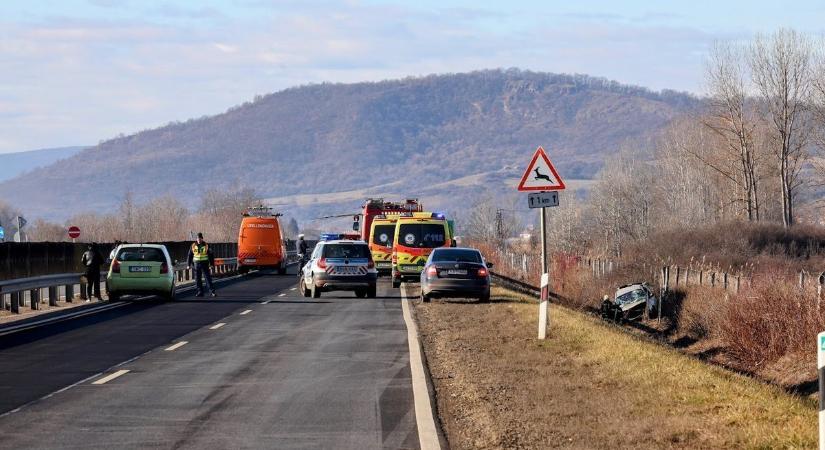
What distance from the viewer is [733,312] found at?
27.2 m

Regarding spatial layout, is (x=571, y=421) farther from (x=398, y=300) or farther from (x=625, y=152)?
(x=625, y=152)

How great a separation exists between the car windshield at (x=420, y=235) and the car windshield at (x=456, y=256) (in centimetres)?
863

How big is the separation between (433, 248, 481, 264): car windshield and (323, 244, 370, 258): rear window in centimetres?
366

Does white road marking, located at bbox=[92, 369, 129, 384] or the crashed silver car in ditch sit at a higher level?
white road marking, located at bbox=[92, 369, 129, 384]

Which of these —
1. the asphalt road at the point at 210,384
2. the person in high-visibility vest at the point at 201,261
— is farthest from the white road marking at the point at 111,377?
the person in high-visibility vest at the point at 201,261

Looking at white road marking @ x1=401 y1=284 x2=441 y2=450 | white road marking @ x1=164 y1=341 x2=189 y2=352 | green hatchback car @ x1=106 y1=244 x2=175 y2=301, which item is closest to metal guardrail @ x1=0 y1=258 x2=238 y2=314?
green hatchback car @ x1=106 y1=244 x2=175 y2=301

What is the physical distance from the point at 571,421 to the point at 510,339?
30.7ft

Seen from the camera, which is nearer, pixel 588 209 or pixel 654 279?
pixel 654 279

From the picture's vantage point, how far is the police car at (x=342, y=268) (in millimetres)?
35500

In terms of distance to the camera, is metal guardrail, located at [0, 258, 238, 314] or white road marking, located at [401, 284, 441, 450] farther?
metal guardrail, located at [0, 258, 238, 314]

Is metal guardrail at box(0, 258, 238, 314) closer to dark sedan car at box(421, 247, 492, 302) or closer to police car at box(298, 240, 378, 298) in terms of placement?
police car at box(298, 240, 378, 298)

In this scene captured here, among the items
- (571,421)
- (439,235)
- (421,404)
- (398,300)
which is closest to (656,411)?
(571,421)

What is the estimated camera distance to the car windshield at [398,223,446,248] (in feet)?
136

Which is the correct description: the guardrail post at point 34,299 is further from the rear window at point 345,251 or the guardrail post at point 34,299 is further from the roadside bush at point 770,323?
the roadside bush at point 770,323
